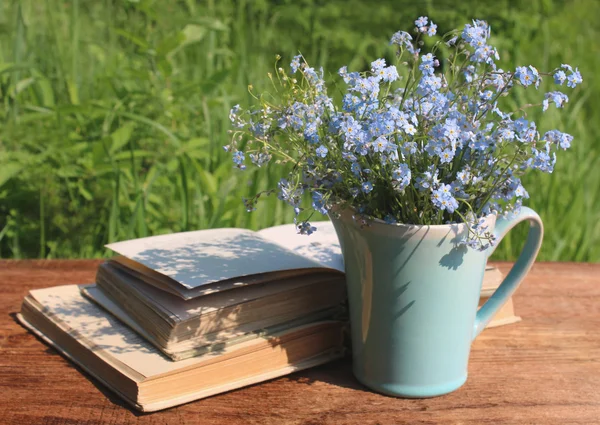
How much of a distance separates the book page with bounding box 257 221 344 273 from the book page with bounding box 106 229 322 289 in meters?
0.04

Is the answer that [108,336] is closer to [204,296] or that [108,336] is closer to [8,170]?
[204,296]

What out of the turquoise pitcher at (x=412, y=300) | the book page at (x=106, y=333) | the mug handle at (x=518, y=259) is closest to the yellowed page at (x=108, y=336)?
the book page at (x=106, y=333)

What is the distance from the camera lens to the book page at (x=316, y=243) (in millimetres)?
1212

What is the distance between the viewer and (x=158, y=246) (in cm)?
120

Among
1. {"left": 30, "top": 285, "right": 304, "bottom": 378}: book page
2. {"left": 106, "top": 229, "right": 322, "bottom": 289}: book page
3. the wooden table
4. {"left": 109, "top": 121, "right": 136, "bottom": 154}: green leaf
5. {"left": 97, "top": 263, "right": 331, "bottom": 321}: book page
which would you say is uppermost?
{"left": 109, "top": 121, "right": 136, "bottom": 154}: green leaf

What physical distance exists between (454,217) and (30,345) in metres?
0.67

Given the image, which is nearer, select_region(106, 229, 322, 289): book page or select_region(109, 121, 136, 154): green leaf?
select_region(106, 229, 322, 289): book page

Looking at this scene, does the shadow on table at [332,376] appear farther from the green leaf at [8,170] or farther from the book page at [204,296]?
the green leaf at [8,170]

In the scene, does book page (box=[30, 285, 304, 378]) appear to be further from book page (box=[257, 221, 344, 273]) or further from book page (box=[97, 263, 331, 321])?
book page (box=[257, 221, 344, 273])

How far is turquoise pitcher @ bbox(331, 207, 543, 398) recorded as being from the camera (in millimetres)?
963

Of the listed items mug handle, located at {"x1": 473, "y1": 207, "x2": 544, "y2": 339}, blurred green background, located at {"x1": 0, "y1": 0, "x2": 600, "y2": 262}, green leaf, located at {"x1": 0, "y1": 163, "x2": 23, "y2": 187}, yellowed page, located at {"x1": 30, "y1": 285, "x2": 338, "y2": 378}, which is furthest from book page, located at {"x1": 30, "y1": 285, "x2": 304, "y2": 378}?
green leaf, located at {"x1": 0, "y1": 163, "x2": 23, "y2": 187}

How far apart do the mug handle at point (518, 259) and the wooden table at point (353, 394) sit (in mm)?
88

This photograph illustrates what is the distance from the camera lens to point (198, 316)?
101 cm

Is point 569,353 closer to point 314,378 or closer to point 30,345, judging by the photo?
point 314,378
